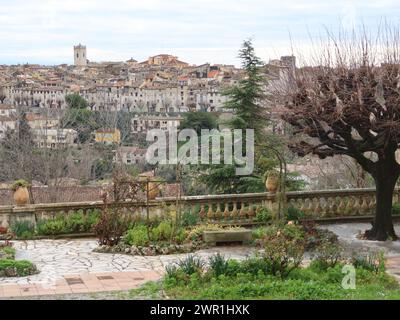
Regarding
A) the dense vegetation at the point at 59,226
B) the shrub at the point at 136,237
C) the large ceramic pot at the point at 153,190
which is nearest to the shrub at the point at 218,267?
the shrub at the point at 136,237

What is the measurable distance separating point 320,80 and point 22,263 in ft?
24.1

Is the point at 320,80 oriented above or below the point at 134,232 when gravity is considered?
→ above

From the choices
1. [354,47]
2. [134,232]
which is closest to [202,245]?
[134,232]

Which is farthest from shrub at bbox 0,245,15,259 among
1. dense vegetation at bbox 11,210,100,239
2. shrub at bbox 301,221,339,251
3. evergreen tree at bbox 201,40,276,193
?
evergreen tree at bbox 201,40,276,193

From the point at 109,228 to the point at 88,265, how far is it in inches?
74.7

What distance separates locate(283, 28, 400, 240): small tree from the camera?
13500 mm

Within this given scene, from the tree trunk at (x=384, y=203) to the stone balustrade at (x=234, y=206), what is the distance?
2.09 metres

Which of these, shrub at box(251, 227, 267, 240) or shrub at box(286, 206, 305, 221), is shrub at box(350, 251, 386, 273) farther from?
shrub at box(286, 206, 305, 221)

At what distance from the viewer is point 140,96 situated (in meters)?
84.8

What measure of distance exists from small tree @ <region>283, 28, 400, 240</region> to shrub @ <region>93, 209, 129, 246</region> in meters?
4.27

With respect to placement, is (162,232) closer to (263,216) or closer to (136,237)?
(136,237)

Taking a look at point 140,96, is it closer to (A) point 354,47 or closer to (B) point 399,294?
(A) point 354,47

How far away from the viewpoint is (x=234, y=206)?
16.4m
